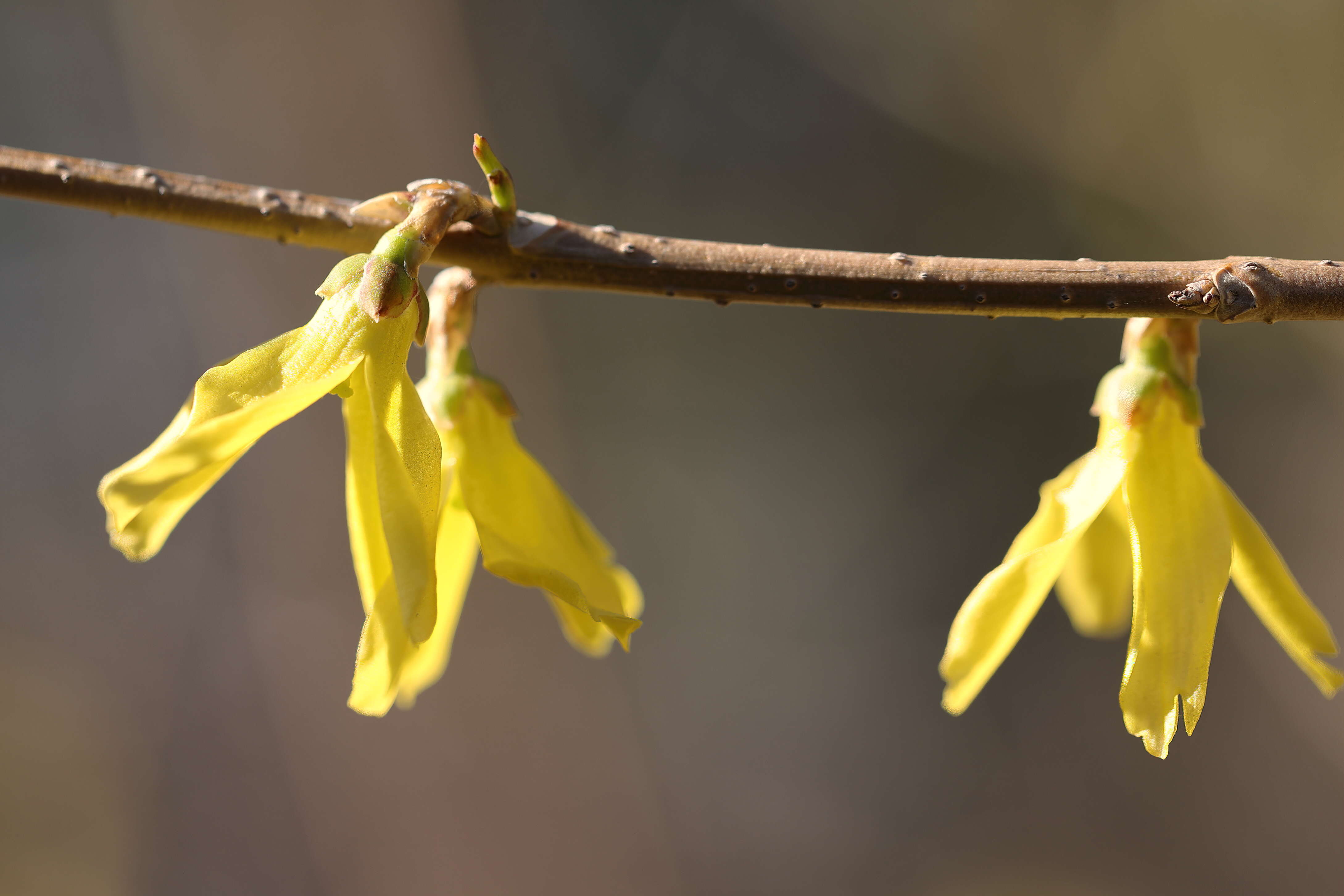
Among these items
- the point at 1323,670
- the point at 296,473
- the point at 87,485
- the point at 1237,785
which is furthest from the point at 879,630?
the point at 87,485

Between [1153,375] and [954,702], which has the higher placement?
[1153,375]

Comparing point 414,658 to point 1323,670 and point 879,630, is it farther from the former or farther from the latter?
point 879,630

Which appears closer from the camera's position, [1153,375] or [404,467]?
[404,467]

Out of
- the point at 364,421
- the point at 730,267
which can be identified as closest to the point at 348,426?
the point at 364,421

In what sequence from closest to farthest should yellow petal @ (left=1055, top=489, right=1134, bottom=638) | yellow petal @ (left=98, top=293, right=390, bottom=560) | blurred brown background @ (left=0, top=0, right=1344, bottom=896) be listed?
1. yellow petal @ (left=98, top=293, right=390, bottom=560)
2. yellow petal @ (left=1055, top=489, right=1134, bottom=638)
3. blurred brown background @ (left=0, top=0, right=1344, bottom=896)

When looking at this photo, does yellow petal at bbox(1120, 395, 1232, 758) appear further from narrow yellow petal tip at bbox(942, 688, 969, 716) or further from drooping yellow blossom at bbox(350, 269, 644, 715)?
drooping yellow blossom at bbox(350, 269, 644, 715)

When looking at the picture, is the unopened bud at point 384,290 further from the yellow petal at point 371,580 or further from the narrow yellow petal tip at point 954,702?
the narrow yellow petal tip at point 954,702

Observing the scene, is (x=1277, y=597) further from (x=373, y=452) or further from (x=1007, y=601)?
(x=373, y=452)

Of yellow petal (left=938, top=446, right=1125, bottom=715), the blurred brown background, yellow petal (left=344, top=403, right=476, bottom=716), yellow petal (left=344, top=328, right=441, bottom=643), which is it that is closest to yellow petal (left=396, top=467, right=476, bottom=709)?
yellow petal (left=344, top=403, right=476, bottom=716)
